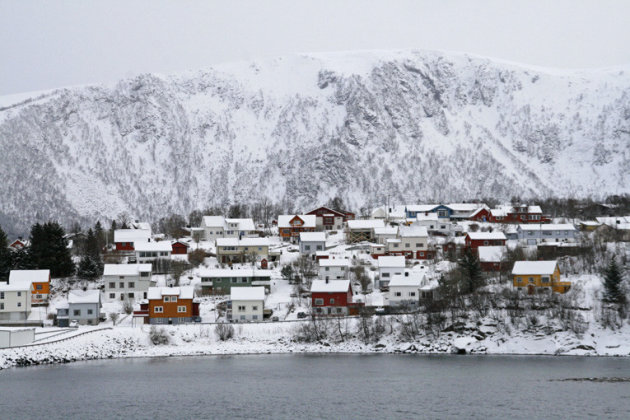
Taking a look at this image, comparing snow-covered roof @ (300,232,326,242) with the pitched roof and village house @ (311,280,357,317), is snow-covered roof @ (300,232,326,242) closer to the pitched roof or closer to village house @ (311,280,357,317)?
village house @ (311,280,357,317)

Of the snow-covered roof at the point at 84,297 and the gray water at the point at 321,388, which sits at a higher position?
the snow-covered roof at the point at 84,297

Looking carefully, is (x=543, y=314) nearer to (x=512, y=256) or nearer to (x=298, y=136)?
(x=512, y=256)

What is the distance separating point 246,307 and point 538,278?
23.2 m

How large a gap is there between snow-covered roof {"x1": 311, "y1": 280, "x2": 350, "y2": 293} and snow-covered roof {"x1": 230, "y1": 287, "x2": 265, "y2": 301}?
166 inches

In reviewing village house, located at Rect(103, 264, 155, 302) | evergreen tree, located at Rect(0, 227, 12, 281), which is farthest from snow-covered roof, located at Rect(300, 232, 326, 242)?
evergreen tree, located at Rect(0, 227, 12, 281)

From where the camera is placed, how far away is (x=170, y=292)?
6981cm

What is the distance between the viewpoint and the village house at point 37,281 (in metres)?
74.2

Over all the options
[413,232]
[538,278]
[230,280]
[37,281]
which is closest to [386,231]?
[413,232]

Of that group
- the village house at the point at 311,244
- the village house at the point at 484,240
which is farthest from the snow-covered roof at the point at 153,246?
the village house at the point at 484,240

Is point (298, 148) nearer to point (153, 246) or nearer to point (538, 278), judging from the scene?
point (153, 246)

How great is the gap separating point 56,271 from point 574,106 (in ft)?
471

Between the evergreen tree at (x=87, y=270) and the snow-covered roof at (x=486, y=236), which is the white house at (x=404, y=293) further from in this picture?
the evergreen tree at (x=87, y=270)

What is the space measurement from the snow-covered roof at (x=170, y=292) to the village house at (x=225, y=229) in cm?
3343

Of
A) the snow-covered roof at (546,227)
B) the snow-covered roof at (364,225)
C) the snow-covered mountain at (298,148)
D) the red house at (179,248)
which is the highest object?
the snow-covered mountain at (298,148)
